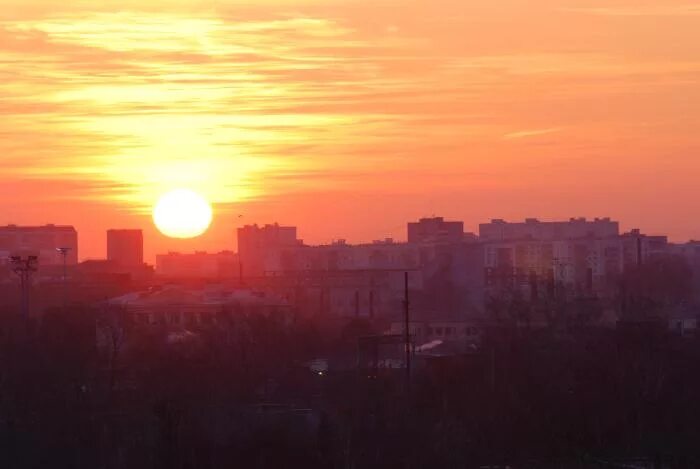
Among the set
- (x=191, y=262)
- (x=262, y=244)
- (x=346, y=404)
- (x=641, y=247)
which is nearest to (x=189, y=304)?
(x=346, y=404)

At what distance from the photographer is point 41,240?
8169 cm

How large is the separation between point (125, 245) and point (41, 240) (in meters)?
6.03

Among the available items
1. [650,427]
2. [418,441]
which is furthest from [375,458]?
[650,427]

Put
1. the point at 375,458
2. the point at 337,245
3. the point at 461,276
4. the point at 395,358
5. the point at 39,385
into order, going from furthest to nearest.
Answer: the point at 337,245, the point at 461,276, the point at 395,358, the point at 39,385, the point at 375,458

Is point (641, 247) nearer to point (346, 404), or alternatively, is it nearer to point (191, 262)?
point (191, 262)

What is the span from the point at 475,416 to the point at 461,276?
152ft

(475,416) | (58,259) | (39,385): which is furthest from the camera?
(58,259)

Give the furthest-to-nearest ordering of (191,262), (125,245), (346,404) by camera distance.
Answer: (191,262)
(125,245)
(346,404)

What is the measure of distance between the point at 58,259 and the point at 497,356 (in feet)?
190

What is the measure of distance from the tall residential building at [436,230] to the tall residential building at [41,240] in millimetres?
17712

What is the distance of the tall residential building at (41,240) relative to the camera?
79.5m

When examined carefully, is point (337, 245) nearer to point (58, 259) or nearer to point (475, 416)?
point (58, 259)

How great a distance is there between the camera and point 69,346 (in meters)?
26.7

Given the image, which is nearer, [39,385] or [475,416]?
[475,416]
